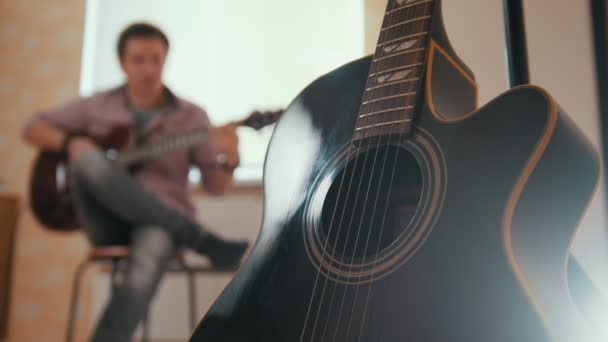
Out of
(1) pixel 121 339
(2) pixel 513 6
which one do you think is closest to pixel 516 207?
(2) pixel 513 6

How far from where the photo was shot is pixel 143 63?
142 centimetres

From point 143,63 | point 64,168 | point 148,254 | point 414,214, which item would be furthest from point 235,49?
point 414,214

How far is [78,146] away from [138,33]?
429mm

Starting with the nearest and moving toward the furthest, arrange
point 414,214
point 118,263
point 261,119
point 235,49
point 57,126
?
point 414,214 < point 261,119 < point 118,263 < point 57,126 < point 235,49

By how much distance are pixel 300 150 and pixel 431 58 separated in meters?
0.14

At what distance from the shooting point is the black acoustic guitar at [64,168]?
123cm

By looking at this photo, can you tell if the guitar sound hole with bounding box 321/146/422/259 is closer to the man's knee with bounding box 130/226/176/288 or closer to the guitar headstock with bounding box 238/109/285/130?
the guitar headstock with bounding box 238/109/285/130

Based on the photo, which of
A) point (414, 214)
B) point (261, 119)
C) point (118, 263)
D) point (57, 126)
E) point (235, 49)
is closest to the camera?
point (414, 214)

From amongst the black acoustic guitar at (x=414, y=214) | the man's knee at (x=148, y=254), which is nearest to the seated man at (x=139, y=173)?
the man's knee at (x=148, y=254)

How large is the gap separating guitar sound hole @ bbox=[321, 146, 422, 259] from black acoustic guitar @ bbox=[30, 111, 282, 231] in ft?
2.64

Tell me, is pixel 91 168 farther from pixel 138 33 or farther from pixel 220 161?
pixel 138 33

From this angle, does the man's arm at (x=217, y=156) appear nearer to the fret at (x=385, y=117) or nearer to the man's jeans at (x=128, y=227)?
the man's jeans at (x=128, y=227)

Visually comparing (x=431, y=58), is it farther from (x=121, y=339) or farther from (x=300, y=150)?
(x=121, y=339)

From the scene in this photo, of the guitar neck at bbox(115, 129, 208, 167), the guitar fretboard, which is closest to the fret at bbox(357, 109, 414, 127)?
the guitar fretboard
